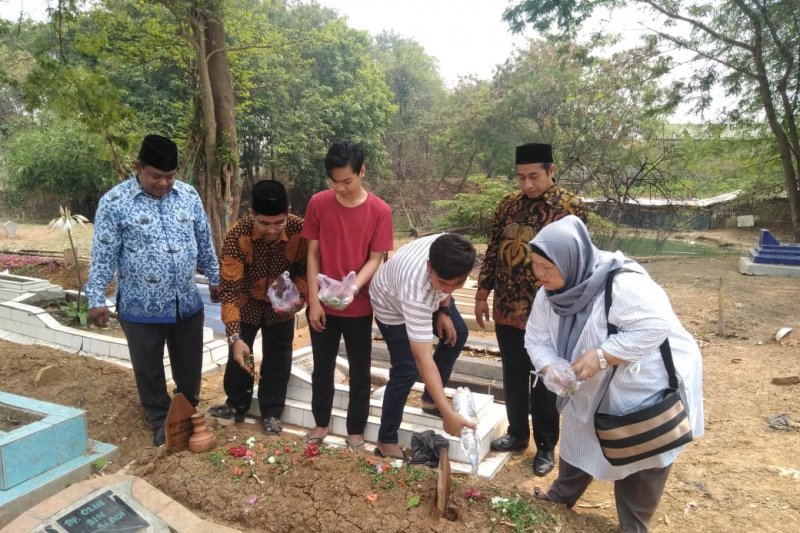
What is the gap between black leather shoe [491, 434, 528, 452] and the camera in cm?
320

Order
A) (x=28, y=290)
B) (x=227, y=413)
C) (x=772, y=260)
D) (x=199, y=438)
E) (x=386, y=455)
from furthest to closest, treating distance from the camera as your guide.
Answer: (x=772, y=260), (x=28, y=290), (x=227, y=413), (x=386, y=455), (x=199, y=438)

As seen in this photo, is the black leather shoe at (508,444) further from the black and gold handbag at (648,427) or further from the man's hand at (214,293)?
the man's hand at (214,293)

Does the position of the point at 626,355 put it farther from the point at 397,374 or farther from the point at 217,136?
the point at 217,136

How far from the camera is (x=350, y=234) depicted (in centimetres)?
285

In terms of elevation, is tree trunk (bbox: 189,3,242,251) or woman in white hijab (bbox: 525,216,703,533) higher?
tree trunk (bbox: 189,3,242,251)

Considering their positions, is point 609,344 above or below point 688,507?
above

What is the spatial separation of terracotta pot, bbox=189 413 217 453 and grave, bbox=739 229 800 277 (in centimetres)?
991

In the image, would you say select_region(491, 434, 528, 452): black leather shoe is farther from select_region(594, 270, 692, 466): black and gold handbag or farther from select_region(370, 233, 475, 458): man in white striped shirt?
select_region(594, 270, 692, 466): black and gold handbag

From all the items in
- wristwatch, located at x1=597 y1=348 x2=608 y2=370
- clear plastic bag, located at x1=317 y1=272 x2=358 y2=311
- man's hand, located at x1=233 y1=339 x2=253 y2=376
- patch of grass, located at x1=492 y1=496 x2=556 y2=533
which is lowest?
patch of grass, located at x1=492 y1=496 x2=556 y2=533

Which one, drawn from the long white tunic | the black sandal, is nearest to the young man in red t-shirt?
the black sandal

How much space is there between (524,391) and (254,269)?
1659 mm

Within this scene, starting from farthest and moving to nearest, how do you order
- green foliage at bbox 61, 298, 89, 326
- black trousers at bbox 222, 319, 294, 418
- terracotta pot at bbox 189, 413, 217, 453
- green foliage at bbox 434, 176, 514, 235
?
1. green foliage at bbox 434, 176, 514, 235
2. green foliage at bbox 61, 298, 89, 326
3. black trousers at bbox 222, 319, 294, 418
4. terracotta pot at bbox 189, 413, 217, 453

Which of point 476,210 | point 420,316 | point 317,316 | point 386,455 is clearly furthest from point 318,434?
point 476,210

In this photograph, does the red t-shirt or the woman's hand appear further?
the red t-shirt
